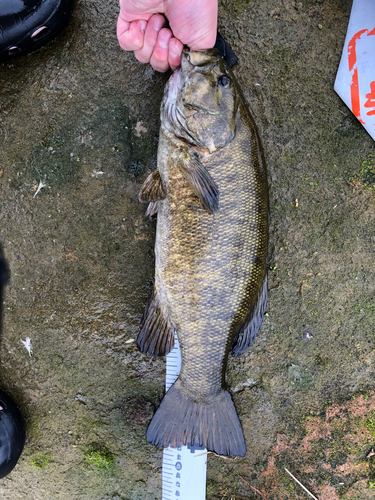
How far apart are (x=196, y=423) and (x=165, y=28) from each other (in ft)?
8.35

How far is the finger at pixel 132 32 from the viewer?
1987mm

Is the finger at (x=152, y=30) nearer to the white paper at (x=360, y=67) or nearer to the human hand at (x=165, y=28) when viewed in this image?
the human hand at (x=165, y=28)

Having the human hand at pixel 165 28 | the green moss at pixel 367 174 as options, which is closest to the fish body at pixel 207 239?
the human hand at pixel 165 28

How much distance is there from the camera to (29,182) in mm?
2408

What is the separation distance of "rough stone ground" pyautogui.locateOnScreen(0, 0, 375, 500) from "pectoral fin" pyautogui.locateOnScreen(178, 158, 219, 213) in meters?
0.61

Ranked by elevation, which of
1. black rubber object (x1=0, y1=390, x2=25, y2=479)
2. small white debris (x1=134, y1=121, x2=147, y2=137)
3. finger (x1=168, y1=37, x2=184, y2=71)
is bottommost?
black rubber object (x1=0, y1=390, x2=25, y2=479)

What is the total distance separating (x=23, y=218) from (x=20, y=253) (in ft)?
0.89

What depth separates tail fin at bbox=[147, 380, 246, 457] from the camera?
6.82ft

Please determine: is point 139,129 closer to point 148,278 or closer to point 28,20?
point 28,20

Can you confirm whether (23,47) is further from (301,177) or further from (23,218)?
(301,177)

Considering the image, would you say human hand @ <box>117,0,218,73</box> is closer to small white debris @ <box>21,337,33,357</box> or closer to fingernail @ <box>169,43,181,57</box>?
fingernail @ <box>169,43,181,57</box>

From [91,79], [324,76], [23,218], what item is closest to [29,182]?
[23,218]

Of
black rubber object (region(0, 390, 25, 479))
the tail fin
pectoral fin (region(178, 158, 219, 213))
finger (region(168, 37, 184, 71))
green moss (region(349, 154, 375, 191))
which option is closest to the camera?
pectoral fin (region(178, 158, 219, 213))

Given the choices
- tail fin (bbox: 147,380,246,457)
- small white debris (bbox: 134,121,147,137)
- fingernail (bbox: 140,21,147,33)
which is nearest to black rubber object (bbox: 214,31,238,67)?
fingernail (bbox: 140,21,147,33)
